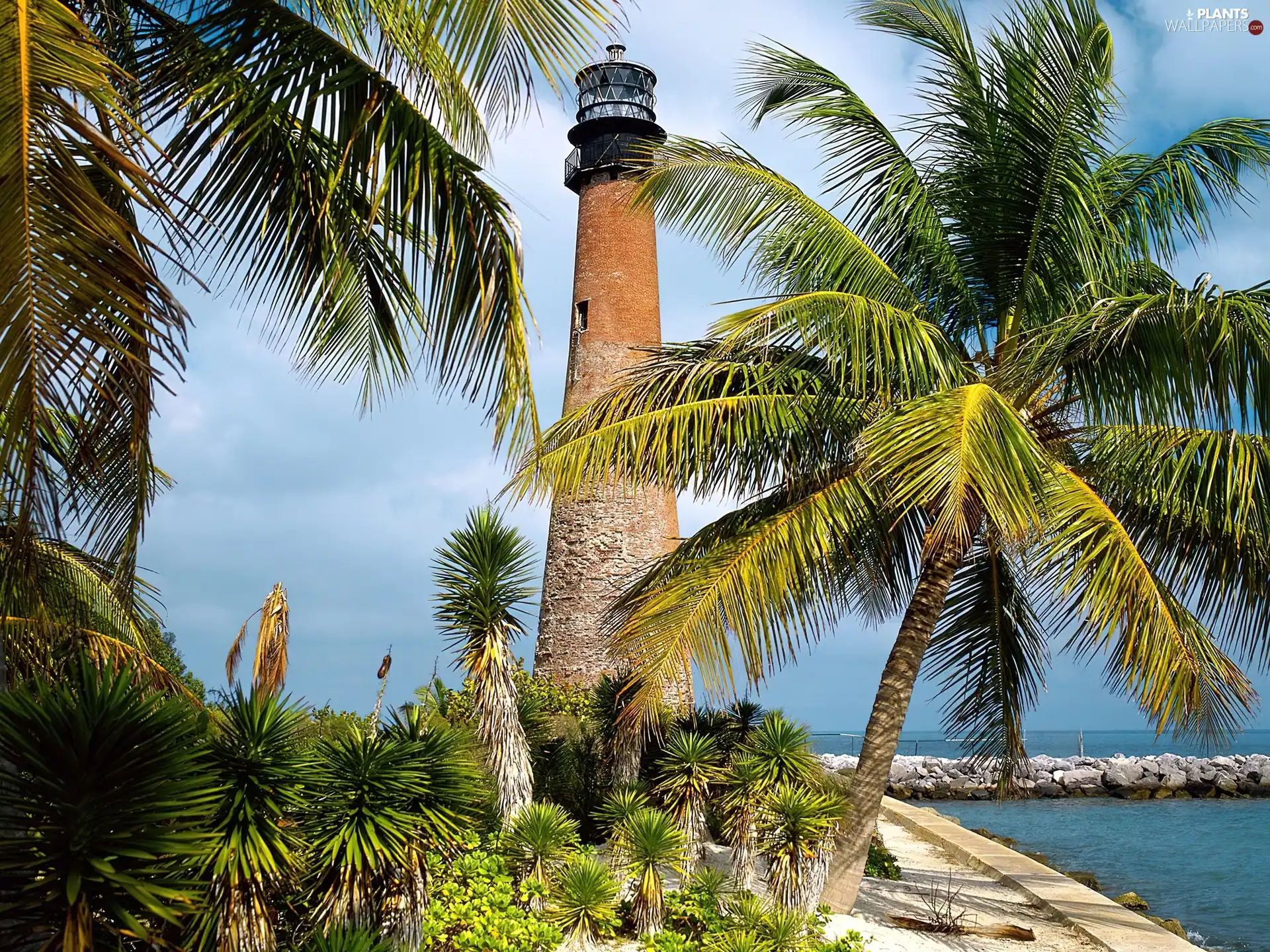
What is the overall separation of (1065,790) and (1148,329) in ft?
100

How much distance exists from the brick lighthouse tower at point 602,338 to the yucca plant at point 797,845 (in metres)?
9.44

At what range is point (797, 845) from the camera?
26.7 feet

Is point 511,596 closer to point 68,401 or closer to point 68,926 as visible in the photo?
point 68,926

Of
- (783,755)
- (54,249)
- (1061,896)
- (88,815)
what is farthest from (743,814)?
(54,249)

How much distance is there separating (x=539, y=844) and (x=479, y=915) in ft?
2.94

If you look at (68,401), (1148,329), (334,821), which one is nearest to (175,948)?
(334,821)

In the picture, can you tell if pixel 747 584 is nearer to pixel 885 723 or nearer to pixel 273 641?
pixel 885 723

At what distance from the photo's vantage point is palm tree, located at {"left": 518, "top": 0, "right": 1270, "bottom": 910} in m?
7.27

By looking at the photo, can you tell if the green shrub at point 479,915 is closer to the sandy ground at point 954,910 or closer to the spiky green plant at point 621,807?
the spiky green plant at point 621,807

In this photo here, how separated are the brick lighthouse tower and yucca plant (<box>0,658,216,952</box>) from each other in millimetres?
13789

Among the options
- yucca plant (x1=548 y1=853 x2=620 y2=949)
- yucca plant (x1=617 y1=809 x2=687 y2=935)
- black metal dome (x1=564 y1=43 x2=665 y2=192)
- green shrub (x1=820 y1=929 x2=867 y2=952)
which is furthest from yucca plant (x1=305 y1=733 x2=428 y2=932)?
black metal dome (x1=564 y1=43 x2=665 y2=192)

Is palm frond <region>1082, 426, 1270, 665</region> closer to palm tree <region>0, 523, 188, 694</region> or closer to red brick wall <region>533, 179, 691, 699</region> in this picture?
palm tree <region>0, 523, 188, 694</region>

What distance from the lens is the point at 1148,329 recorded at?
7320mm

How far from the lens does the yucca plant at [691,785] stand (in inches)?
360
